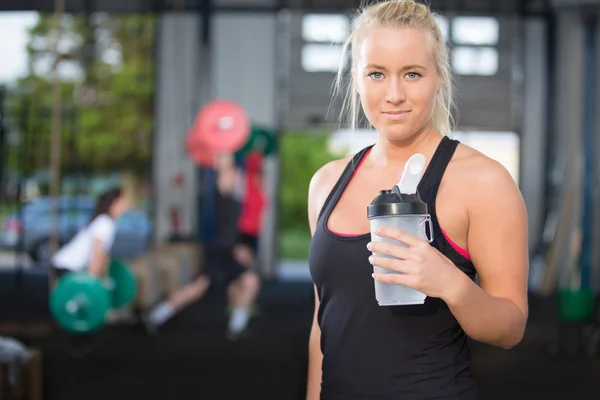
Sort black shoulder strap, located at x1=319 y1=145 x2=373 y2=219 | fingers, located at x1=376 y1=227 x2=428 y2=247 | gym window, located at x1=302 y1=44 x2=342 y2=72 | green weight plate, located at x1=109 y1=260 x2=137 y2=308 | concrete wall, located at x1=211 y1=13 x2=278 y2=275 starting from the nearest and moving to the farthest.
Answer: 1. fingers, located at x1=376 y1=227 x2=428 y2=247
2. black shoulder strap, located at x1=319 y1=145 x2=373 y2=219
3. green weight plate, located at x1=109 y1=260 x2=137 y2=308
4. gym window, located at x1=302 y1=44 x2=342 y2=72
5. concrete wall, located at x1=211 y1=13 x2=278 y2=275

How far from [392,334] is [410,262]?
0.21 metres

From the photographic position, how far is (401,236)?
94 cm

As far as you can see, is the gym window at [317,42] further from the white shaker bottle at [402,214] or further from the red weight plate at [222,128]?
the white shaker bottle at [402,214]

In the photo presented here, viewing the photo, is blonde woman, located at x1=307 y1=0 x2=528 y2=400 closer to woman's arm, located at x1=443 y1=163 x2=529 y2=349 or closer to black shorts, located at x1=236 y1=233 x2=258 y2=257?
woman's arm, located at x1=443 y1=163 x2=529 y2=349

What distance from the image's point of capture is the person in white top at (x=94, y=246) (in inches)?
194

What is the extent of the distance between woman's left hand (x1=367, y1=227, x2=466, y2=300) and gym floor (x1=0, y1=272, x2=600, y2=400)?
3251 mm

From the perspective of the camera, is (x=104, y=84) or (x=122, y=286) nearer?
(x=122, y=286)

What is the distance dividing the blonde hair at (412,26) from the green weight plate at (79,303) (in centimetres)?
346

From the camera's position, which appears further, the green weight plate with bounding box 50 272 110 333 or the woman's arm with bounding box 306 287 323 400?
the green weight plate with bounding box 50 272 110 333

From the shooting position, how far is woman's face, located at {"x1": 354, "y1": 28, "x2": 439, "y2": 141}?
1.09 meters

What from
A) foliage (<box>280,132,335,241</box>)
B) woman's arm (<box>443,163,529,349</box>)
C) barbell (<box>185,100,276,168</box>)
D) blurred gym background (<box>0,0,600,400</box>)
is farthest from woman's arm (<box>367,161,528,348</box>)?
foliage (<box>280,132,335,241</box>)

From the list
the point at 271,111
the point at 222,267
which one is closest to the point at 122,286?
the point at 222,267

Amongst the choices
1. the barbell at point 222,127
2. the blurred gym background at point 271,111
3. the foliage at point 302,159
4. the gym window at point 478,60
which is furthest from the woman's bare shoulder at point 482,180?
the foliage at point 302,159

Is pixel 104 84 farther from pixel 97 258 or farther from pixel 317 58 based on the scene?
pixel 97 258
